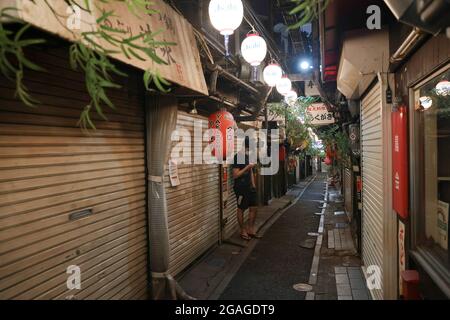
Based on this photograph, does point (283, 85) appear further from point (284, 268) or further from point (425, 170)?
point (425, 170)

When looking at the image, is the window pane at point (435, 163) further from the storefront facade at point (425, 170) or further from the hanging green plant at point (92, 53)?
the hanging green plant at point (92, 53)

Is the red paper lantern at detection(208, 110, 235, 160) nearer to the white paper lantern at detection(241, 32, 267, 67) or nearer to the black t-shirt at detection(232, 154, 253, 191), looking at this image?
the white paper lantern at detection(241, 32, 267, 67)

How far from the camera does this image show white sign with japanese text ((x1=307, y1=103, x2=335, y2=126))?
21172mm

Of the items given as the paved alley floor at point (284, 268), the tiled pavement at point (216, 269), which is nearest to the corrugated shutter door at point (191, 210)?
the tiled pavement at point (216, 269)

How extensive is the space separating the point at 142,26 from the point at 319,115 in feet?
58.7

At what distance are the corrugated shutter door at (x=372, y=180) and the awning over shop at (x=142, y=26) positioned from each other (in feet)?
11.8

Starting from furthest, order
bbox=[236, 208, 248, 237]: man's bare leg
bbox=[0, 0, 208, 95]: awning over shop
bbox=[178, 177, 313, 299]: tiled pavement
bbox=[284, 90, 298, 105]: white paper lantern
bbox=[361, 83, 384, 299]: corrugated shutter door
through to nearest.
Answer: bbox=[284, 90, 298, 105]: white paper lantern < bbox=[236, 208, 248, 237]: man's bare leg < bbox=[178, 177, 313, 299]: tiled pavement < bbox=[361, 83, 384, 299]: corrugated shutter door < bbox=[0, 0, 208, 95]: awning over shop

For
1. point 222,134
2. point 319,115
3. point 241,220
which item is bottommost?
point 241,220

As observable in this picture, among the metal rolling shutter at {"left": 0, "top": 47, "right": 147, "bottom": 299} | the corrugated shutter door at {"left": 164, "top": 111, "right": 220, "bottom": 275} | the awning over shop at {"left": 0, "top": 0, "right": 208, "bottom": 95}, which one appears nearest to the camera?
the awning over shop at {"left": 0, "top": 0, "right": 208, "bottom": 95}

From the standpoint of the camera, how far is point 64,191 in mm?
4824

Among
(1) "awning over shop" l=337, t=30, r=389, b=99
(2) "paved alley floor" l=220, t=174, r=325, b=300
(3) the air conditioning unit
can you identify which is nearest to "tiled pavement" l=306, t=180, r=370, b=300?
(2) "paved alley floor" l=220, t=174, r=325, b=300

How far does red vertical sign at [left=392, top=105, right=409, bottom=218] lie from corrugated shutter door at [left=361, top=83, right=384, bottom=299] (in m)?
1.03

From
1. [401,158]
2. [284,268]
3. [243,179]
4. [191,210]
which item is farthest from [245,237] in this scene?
[401,158]

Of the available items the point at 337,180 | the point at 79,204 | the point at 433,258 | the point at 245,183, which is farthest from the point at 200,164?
the point at 337,180
